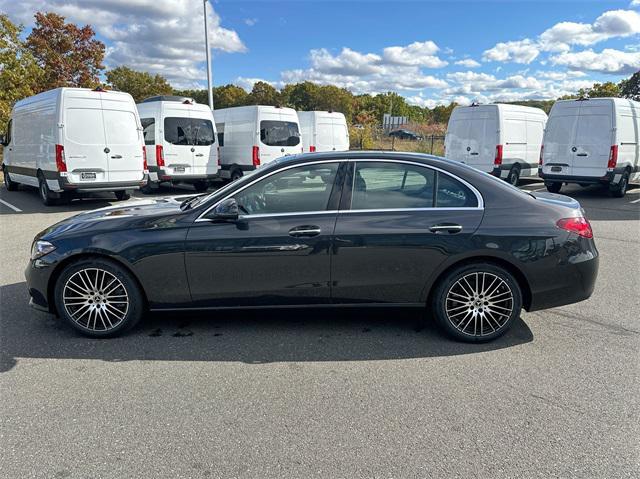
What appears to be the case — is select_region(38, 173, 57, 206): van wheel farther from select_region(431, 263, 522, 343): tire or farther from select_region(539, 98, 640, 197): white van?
select_region(539, 98, 640, 197): white van

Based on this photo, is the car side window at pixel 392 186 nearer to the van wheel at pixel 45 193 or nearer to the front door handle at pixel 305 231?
the front door handle at pixel 305 231

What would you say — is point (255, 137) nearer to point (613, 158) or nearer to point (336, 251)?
point (613, 158)

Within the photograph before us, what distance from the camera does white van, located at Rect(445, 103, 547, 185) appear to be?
45.6 feet

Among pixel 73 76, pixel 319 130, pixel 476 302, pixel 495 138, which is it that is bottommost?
pixel 476 302

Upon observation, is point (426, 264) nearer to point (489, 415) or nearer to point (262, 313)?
point (489, 415)

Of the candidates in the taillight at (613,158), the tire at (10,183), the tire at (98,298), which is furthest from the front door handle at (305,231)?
the tire at (10,183)

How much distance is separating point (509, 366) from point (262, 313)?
85.3 inches

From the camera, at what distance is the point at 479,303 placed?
3840mm

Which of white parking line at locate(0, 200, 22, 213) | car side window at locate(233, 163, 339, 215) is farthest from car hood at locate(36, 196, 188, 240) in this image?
white parking line at locate(0, 200, 22, 213)

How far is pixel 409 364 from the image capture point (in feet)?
11.6

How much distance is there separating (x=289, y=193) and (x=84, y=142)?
7828 mm

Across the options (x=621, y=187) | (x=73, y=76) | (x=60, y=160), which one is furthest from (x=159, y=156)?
(x=73, y=76)

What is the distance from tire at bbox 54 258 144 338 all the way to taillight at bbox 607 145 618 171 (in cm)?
1200

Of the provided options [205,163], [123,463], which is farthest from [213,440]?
[205,163]
